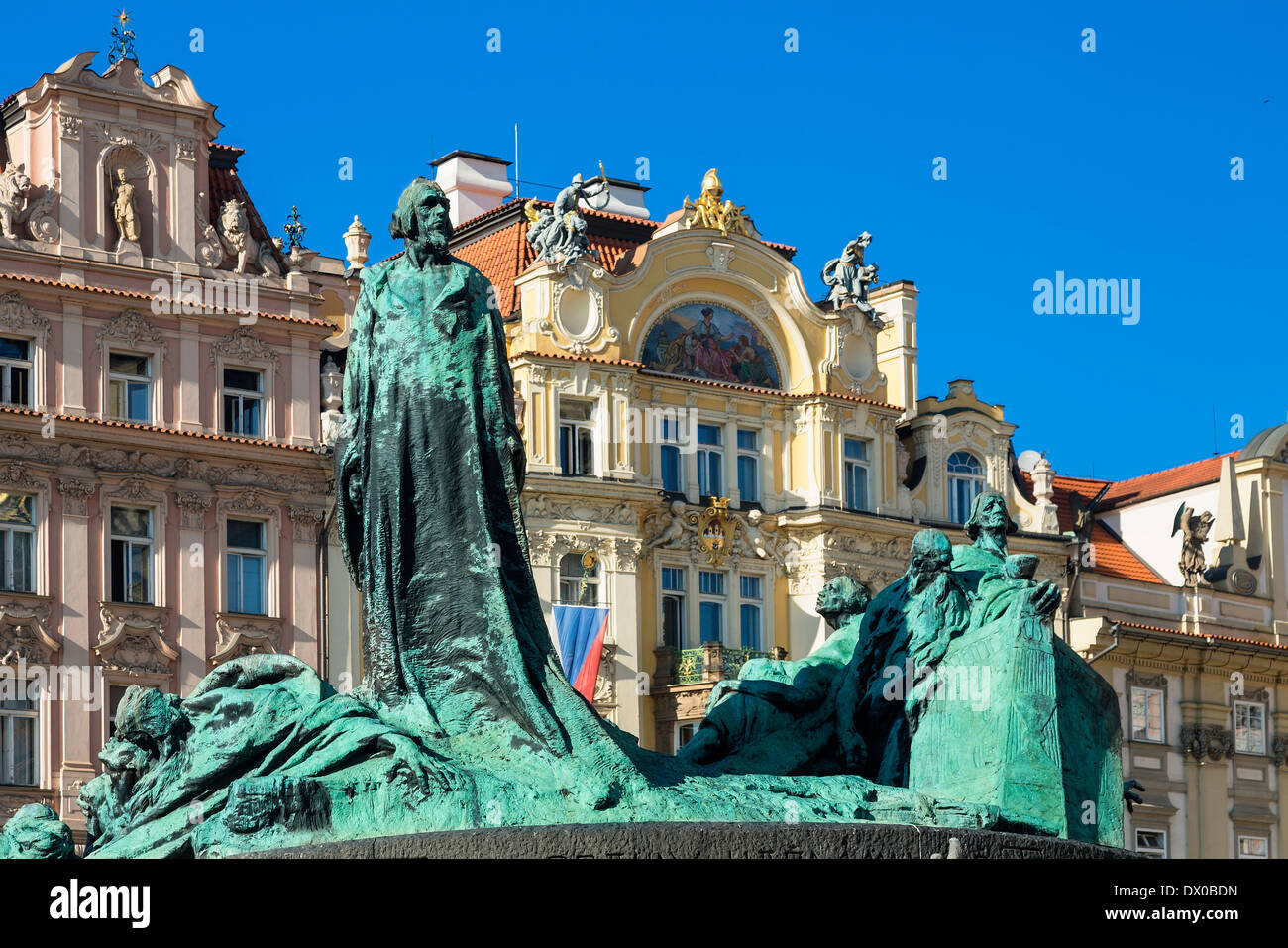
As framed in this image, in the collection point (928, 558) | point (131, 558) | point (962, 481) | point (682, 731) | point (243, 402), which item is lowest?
point (682, 731)

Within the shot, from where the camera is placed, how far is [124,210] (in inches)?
1406

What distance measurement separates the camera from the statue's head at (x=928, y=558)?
1355 cm

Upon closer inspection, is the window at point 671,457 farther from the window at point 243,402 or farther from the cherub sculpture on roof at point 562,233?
the window at point 243,402

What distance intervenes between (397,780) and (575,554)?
90.2ft

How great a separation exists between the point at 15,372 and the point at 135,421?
1554 millimetres

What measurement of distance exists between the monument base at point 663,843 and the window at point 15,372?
24.3 m

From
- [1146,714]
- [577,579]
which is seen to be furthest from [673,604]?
[1146,714]

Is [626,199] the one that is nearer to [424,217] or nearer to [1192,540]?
[1192,540]

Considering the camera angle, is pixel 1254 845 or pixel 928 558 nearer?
pixel 928 558

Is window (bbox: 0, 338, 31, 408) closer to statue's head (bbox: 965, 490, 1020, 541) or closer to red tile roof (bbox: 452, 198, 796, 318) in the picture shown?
red tile roof (bbox: 452, 198, 796, 318)

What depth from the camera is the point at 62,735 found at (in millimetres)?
33344

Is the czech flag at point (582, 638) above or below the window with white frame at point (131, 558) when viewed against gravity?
below

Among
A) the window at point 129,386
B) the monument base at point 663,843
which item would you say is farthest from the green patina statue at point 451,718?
the window at point 129,386
